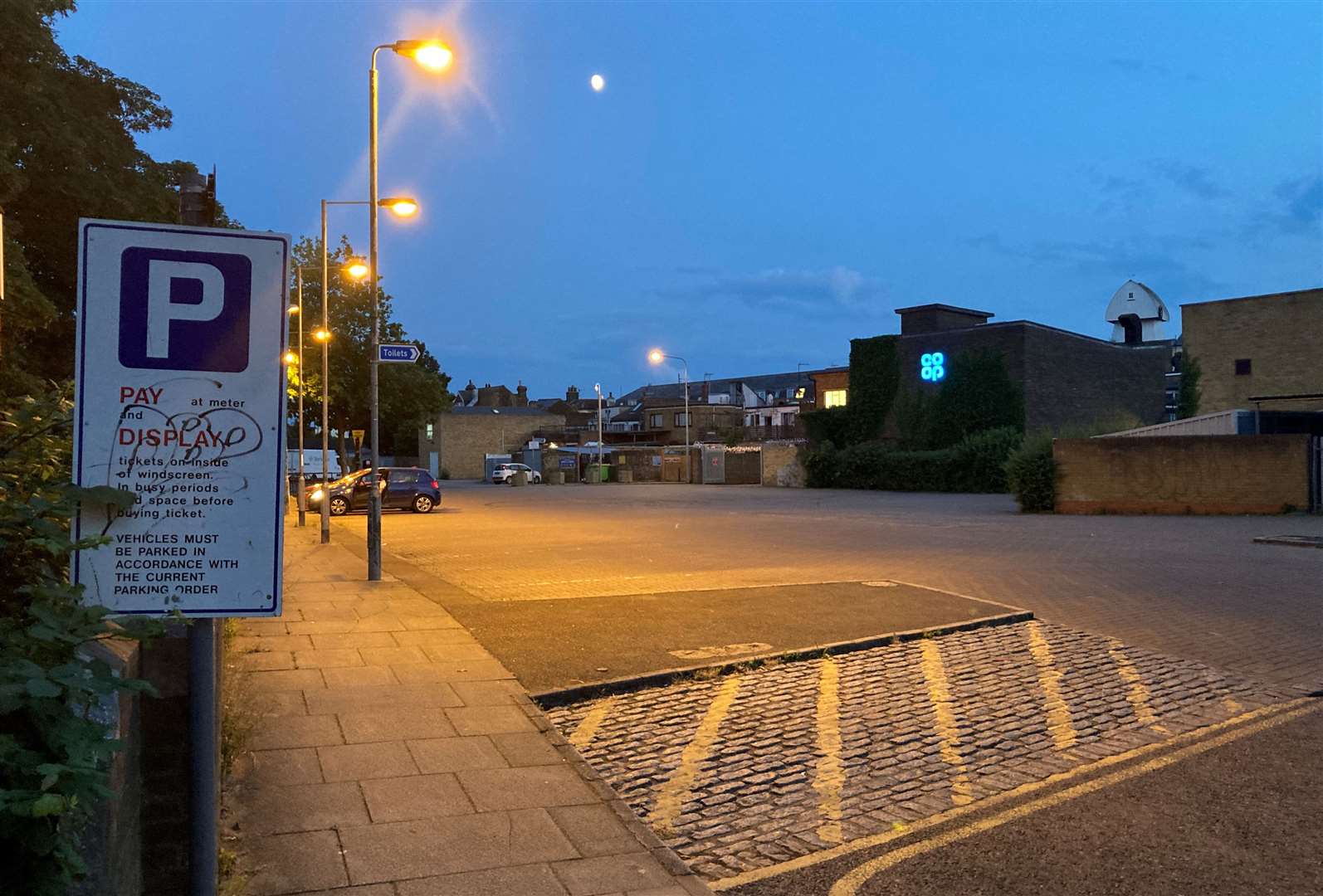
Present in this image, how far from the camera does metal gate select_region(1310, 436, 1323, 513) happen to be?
85.7ft

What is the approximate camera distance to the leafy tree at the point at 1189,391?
51.8 metres

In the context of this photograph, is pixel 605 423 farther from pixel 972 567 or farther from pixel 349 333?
pixel 972 567

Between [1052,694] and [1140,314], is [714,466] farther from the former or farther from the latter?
[1052,694]

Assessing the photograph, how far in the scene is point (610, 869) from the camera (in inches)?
171

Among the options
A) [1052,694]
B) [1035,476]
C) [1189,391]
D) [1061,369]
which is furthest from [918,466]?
[1052,694]

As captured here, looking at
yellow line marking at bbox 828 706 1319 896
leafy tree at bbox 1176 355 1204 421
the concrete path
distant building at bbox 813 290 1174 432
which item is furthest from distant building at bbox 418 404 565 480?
yellow line marking at bbox 828 706 1319 896

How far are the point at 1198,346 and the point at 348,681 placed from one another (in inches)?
2238

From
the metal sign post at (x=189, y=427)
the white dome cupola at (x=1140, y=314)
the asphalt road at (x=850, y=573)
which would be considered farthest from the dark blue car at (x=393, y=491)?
the white dome cupola at (x=1140, y=314)

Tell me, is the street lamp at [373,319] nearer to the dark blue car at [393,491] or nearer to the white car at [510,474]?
the dark blue car at [393,491]

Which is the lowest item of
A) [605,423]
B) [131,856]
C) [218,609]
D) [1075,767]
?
[1075,767]

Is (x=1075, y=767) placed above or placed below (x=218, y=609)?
below

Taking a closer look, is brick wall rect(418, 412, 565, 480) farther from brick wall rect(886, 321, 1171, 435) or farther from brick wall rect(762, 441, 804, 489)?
brick wall rect(886, 321, 1171, 435)

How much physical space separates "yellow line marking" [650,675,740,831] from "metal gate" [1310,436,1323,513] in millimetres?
24590

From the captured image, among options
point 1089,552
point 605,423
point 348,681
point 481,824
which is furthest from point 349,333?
point 605,423
